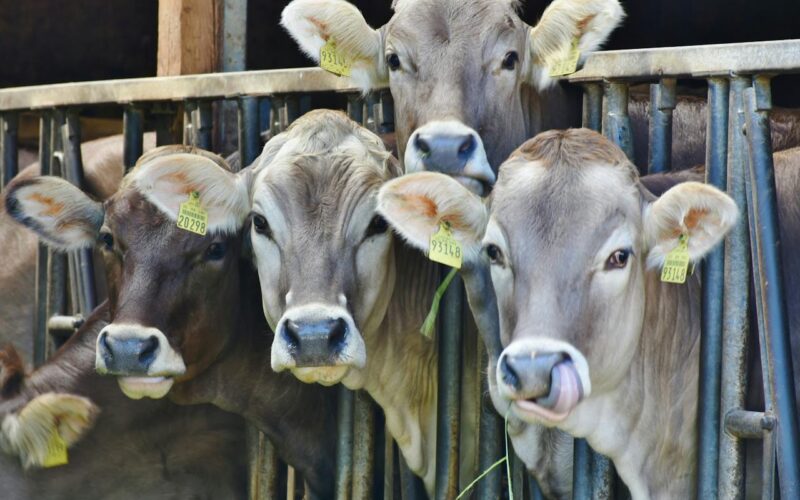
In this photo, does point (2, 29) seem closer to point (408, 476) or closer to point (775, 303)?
point (408, 476)

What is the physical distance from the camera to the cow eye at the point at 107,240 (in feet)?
18.6

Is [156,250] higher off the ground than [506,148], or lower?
lower

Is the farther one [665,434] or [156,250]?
[156,250]

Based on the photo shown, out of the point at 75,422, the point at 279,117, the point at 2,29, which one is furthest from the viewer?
the point at 2,29

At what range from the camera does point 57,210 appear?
592cm

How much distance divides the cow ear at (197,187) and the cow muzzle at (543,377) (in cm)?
169

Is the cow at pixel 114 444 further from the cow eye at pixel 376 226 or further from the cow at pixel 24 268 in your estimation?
the cow at pixel 24 268

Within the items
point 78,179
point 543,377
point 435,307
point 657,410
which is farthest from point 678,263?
point 78,179

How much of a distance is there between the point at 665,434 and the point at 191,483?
8.24 ft

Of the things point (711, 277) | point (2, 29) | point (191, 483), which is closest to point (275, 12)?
point (2, 29)

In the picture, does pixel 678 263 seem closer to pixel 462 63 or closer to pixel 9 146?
pixel 462 63

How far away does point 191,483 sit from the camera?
630 centimetres

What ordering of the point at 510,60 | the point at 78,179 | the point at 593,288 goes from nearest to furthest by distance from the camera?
the point at 593,288
the point at 510,60
the point at 78,179

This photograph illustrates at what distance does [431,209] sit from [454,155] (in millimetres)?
376
